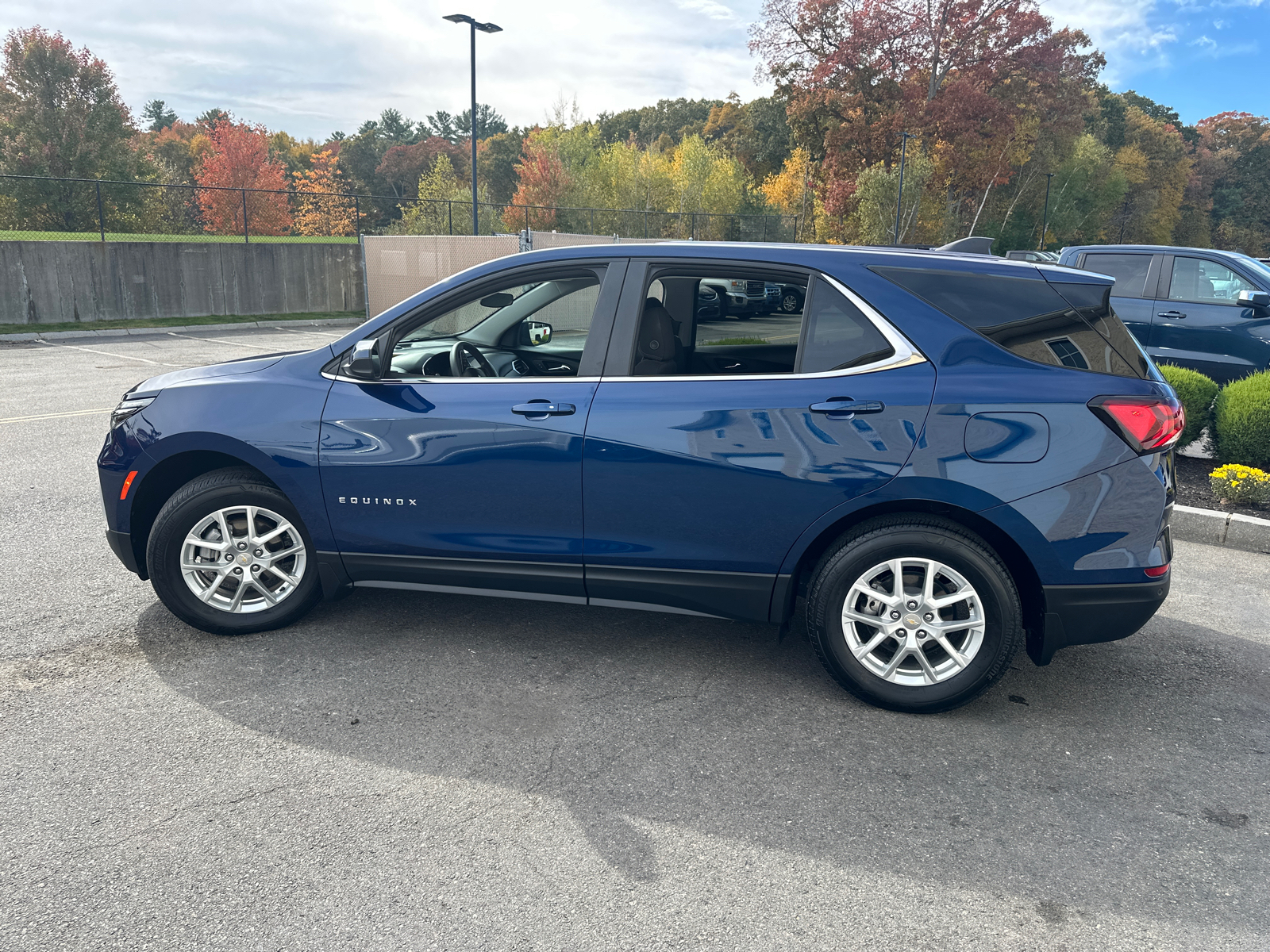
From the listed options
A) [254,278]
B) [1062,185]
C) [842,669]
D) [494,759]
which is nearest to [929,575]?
[842,669]

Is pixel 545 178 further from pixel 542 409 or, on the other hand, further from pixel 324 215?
pixel 542 409

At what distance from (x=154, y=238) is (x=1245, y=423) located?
71.9ft

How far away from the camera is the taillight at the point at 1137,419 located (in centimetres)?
331

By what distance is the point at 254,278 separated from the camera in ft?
73.6

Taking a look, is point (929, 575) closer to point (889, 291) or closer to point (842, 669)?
point (842, 669)

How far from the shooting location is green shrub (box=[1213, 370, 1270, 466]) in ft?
22.6

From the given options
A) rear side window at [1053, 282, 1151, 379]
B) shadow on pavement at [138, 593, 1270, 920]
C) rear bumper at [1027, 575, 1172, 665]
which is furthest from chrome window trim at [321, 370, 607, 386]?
rear bumper at [1027, 575, 1172, 665]

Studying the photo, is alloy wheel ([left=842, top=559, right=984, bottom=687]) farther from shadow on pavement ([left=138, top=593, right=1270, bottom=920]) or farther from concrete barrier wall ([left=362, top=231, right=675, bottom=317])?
concrete barrier wall ([left=362, top=231, right=675, bottom=317])

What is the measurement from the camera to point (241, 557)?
4.07 meters

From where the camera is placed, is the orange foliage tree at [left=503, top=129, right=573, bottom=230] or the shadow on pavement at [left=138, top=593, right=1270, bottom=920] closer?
the shadow on pavement at [left=138, top=593, right=1270, bottom=920]

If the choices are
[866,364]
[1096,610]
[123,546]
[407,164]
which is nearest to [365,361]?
[123,546]

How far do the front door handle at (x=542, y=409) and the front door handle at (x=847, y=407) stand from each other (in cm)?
94

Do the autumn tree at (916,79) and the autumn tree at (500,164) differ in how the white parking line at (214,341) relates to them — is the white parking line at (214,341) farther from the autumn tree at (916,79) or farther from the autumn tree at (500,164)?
the autumn tree at (500,164)

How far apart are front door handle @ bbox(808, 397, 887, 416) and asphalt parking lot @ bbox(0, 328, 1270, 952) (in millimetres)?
1158
